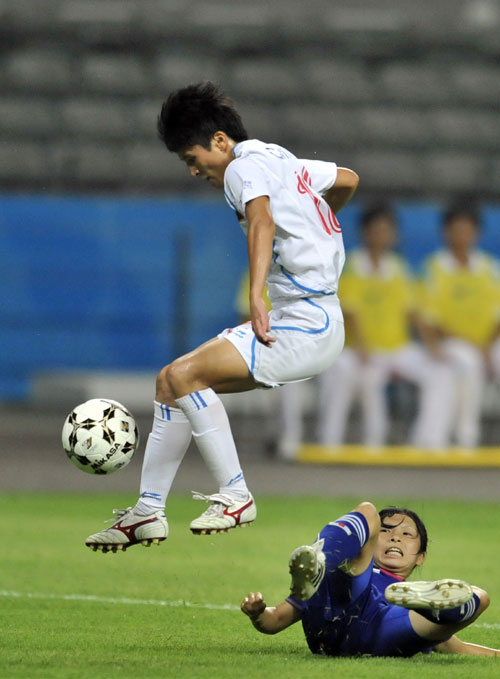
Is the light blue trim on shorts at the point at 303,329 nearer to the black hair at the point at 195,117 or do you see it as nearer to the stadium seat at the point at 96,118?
the black hair at the point at 195,117

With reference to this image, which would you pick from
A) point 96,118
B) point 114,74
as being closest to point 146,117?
point 96,118

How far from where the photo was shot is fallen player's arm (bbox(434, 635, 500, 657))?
577 cm

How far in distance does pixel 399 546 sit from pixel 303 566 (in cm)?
84

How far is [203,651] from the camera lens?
227 inches

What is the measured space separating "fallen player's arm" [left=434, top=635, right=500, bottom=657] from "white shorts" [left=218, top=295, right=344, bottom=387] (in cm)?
132

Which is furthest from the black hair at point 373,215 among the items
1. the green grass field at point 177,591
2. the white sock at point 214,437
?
the white sock at point 214,437

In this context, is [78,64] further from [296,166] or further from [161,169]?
[296,166]

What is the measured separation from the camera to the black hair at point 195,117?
18.6ft

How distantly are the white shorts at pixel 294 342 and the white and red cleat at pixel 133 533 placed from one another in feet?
2.44

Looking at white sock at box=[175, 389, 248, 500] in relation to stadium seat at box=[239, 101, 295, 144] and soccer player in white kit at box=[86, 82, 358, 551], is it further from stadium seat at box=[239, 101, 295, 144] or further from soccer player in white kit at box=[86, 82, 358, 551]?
stadium seat at box=[239, 101, 295, 144]

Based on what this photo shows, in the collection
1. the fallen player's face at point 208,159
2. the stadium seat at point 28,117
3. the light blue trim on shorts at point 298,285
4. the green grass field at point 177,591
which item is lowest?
the green grass field at point 177,591

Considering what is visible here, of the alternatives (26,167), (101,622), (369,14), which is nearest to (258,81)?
(369,14)

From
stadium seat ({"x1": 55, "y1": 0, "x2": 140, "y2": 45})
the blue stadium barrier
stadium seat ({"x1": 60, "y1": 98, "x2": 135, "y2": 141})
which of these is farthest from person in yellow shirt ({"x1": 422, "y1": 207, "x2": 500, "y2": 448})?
stadium seat ({"x1": 55, "y1": 0, "x2": 140, "y2": 45})

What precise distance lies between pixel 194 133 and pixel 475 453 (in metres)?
8.98
